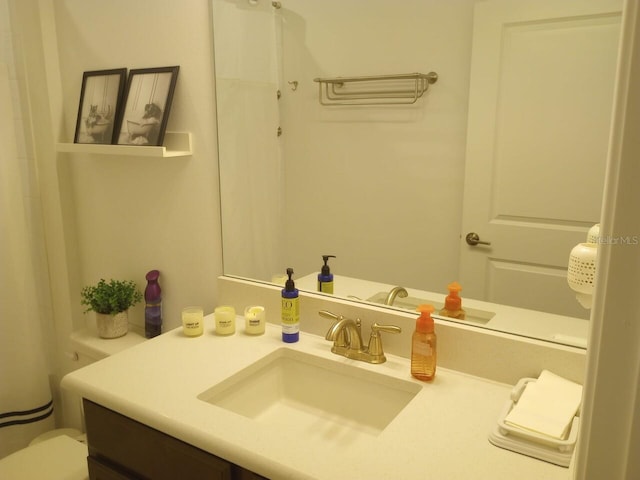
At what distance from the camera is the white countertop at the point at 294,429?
92cm

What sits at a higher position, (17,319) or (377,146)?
(377,146)

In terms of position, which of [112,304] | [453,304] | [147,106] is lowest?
[112,304]

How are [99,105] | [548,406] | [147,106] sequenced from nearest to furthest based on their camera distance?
[548,406] → [147,106] → [99,105]

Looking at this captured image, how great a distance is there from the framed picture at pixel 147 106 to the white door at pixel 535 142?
93 centimetres

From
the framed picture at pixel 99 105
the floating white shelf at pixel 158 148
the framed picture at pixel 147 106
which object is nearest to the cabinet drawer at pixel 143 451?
the floating white shelf at pixel 158 148

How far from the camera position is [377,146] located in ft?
4.76

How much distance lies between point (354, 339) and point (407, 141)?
549 millimetres

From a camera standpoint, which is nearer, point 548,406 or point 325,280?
point 548,406

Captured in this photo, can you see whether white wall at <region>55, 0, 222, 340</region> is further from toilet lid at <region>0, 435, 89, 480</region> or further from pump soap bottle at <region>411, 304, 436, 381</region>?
pump soap bottle at <region>411, 304, 436, 381</region>

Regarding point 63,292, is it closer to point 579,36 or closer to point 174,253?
point 174,253

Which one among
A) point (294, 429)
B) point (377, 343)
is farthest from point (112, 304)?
point (377, 343)

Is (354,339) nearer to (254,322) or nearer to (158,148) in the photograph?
(254,322)

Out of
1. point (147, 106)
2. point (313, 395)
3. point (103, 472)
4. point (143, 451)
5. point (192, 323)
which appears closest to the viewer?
point (143, 451)

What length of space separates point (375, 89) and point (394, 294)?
0.57 metres
